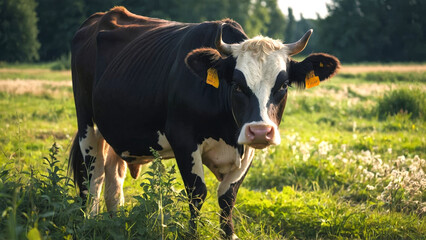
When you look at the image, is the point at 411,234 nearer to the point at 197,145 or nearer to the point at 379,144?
the point at 197,145

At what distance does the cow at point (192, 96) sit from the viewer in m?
4.05

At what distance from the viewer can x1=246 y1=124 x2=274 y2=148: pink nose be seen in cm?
369

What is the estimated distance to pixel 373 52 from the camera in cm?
5641

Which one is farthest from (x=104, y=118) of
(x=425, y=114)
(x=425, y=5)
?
(x=425, y=5)

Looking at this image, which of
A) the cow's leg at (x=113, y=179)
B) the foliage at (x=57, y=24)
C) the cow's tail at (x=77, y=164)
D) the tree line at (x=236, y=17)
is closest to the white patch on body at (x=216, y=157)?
the cow's leg at (x=113, y=179)

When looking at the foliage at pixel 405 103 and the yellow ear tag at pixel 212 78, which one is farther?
the foliage at pixel 405 103

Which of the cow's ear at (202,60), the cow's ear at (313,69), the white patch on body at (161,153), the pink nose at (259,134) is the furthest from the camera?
the white patch on body at (161,153)

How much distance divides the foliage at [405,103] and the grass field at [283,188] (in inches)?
1.0

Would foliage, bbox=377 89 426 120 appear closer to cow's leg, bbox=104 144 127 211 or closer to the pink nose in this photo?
cow's leg, bbox=104 144 127 211

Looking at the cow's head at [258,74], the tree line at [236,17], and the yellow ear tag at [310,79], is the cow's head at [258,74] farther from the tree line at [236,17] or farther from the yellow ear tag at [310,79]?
the tree line at [236,17]

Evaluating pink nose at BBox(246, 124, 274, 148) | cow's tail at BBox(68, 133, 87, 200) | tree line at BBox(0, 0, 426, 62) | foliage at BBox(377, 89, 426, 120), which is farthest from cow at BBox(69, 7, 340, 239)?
tree line at BBox(0, 0, 426, 62)

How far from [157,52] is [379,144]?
16.5 feet

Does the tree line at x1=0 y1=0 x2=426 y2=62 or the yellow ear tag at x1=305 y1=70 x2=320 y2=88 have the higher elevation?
the yellow ear tag at x1=305 y1=70 x2=320 y2=88

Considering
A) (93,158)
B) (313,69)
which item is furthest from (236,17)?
(313,69)
